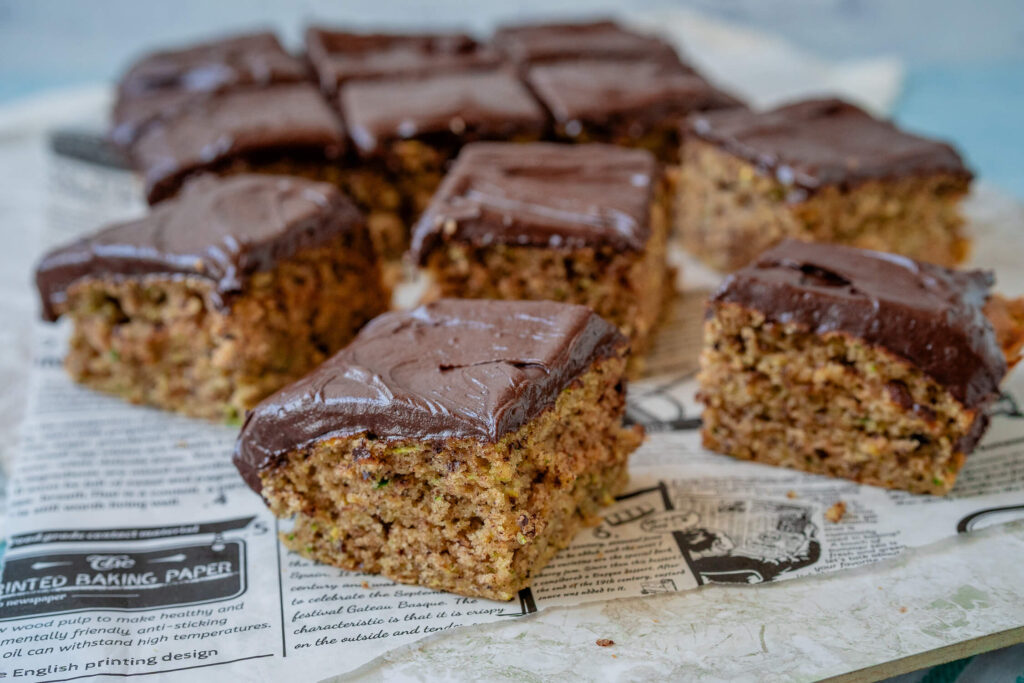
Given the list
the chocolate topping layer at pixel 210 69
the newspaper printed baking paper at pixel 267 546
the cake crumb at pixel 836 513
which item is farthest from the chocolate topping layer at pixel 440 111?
the cake crumb at pixel 836 513

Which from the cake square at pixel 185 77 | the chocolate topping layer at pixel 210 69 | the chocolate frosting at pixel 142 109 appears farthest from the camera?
the chocolate topping layer at pixel 210 69

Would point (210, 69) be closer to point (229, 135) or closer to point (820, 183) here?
point (229, 135)

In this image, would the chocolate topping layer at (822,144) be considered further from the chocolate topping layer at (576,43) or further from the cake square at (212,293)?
the cake square at (212,293)

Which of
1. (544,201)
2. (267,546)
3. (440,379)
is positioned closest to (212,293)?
(267,546)

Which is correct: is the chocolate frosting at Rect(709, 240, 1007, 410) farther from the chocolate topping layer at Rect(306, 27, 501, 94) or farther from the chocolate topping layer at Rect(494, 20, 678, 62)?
the chocolate topping layer at Rect(306, 27, 501, 94)

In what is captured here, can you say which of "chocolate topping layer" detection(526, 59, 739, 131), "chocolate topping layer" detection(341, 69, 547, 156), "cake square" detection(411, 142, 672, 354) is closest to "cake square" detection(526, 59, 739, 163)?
"chocolate topping layer" detection(526, 59, 739, 131)

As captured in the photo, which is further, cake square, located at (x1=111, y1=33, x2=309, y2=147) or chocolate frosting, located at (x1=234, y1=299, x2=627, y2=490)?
cake square, located at (x1=111, y1=33, x2=309, y2=147)
